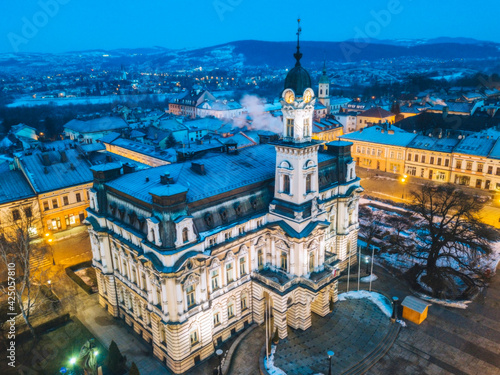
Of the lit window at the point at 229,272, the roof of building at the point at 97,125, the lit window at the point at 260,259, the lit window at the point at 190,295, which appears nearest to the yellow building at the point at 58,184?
the lit window at the point at 190,295

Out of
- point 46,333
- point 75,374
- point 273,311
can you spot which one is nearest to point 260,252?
point 273,311

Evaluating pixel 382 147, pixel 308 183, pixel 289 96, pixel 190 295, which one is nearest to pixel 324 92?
pixel 382 147

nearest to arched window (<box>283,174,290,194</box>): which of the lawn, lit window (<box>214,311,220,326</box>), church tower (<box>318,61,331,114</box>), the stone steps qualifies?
lit window (<box>214,311,220,326</box>)

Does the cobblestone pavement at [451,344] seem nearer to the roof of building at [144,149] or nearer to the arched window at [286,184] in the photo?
the arched window at [286,184]

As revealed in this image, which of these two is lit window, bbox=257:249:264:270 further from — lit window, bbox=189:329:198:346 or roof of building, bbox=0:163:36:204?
roof of building, bbox=0:163:36:204

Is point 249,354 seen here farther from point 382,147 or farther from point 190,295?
point 382,147

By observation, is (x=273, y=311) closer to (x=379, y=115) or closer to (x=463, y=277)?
(x=463, y=277)
